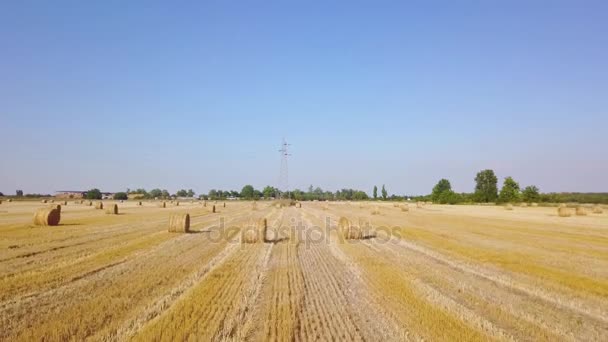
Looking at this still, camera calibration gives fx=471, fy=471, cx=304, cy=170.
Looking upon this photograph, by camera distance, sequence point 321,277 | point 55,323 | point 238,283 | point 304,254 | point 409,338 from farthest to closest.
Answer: point 304,254 → point 321,277 → point 238,283 → point 55,323 → point 409,338

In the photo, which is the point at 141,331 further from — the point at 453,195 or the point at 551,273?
the point at 453,195

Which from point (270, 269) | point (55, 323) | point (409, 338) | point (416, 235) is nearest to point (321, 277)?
point (270, 269)

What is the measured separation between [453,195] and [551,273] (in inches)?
4215

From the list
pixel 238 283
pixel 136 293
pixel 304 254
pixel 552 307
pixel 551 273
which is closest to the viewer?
pixel 552 307

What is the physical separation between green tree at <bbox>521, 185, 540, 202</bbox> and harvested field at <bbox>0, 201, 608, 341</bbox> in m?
92.4

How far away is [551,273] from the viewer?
12.1 metres

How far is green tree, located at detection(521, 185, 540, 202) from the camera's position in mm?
101287

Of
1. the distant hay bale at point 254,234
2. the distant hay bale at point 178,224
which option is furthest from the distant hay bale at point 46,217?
the distant hay bale at point 254,234

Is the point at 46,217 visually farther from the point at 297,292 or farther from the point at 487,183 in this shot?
the point at 487,183

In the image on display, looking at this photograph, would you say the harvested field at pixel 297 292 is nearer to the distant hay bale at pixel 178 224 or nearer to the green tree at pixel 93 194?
the distant hay bale at pixel 178 224

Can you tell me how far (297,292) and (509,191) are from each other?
112m

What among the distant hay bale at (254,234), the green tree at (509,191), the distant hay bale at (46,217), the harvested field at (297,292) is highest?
the green tree at (509,191)

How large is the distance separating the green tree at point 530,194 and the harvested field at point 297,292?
92398 millimetres

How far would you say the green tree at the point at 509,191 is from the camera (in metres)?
108
